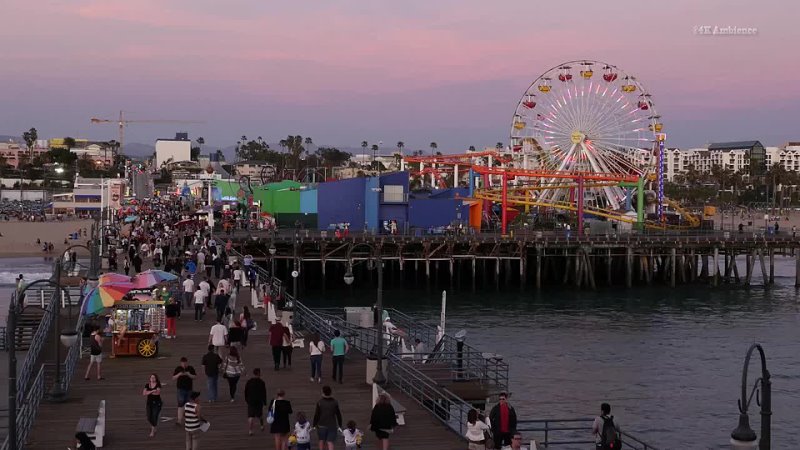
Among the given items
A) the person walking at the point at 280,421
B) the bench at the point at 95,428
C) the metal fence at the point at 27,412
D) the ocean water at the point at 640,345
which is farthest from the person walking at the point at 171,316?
the person walking at the point at 280,421

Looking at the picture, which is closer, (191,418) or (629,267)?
(191,418)

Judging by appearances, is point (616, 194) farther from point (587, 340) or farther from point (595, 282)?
point (587, 340)

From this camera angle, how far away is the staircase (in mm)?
29969

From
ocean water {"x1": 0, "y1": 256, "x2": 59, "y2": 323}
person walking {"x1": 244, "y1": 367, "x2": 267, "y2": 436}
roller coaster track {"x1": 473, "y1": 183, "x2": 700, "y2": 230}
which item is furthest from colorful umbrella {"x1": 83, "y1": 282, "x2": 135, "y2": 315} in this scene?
roller coaster track {"x1": 473, "y1": 183, "x2": 700, "y2": 230}

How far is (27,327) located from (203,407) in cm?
1439

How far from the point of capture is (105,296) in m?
23.6

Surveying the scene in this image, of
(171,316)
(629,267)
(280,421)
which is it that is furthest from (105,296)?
(629,267)

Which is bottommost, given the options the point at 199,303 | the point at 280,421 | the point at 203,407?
the point at 203,407

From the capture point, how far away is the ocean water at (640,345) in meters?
29.7

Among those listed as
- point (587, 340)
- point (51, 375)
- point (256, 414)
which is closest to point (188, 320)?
point (51, 375)

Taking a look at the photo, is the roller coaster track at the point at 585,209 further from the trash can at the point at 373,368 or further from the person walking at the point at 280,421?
the person walking at the point at 280,421

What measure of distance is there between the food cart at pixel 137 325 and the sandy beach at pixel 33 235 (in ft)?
184

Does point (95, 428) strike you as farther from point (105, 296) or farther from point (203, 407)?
point (105, 296)

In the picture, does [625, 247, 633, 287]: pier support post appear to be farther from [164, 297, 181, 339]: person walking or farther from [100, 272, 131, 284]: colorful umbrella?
[100, 272, 131, 284]: colorful umbrella
